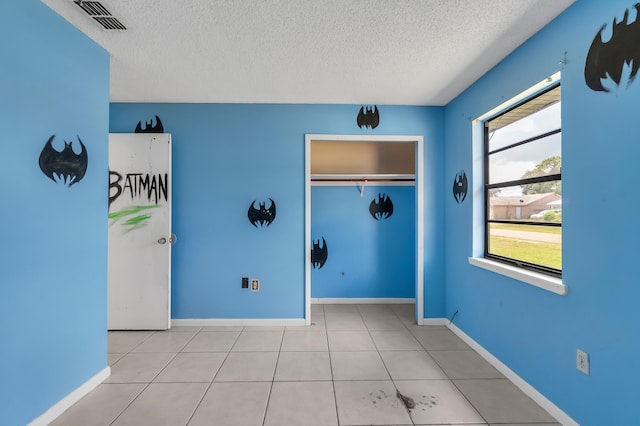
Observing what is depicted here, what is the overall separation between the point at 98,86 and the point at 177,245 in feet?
5.20

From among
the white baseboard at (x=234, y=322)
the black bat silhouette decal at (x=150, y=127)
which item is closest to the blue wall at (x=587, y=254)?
the white baseboard at (x=234, y=322)

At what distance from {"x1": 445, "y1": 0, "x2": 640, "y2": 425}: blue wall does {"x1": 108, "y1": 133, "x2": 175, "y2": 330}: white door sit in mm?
3033

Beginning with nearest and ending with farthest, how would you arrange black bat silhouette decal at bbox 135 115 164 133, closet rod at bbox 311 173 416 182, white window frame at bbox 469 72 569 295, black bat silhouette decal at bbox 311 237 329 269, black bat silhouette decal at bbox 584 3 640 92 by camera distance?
1. black bat silhouette decal at bbox 584 3 640 92
2. white window frame at bbox 469 72 569 295
3. black bat silhouette decal at bbox 135 115 164 133
4. closet rod at bbox 311 173 416 182
5. black bat silhouette decal at bbox 311 237 329 269

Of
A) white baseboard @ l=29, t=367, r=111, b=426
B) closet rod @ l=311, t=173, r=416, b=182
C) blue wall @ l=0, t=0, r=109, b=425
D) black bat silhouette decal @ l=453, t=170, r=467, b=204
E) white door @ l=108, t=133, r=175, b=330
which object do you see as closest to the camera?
blue wall @ l=0, t=0, r=109, b=425

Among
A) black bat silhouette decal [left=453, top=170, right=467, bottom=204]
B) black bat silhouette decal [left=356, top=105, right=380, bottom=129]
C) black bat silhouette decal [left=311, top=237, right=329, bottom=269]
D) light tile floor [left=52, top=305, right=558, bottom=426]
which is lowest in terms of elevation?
light tile floor [left=52, top=305, right=558, bottom=426]

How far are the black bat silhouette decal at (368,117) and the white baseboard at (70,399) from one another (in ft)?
9.91

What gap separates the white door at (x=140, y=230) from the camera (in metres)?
2.83

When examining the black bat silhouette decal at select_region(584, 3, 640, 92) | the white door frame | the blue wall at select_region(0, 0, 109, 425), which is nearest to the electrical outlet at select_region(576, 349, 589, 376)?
the black bat silhouette decal at select_region(584, 3, 640, 92)

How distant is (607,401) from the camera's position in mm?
1351

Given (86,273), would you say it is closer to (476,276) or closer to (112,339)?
(112,339)

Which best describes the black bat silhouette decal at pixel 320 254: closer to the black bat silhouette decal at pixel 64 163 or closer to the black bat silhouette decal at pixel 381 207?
the black bat silhouette decal at pixel 381 207

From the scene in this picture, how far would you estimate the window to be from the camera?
1791 millimetres

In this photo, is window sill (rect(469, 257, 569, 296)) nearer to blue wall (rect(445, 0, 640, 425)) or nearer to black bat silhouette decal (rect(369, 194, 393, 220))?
blue wall (rect(445, 0, 640, 425))

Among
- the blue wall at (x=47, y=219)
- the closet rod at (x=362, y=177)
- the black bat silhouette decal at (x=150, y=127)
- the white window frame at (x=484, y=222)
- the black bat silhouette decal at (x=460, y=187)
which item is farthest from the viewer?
the closet rod at (x=362, y=177)
